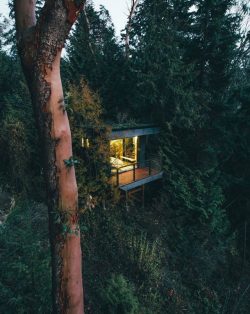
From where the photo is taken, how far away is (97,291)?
7.06 meters

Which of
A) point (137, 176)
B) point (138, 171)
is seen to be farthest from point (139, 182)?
point (138, 171)

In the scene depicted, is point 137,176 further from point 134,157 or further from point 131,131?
point 131,131

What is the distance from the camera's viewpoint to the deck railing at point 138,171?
542 inches

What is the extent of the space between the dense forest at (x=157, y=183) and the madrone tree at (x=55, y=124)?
2001 millimetres

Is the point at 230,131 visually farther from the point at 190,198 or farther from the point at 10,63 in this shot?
the point at 10,63

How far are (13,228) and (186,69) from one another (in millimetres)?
13038

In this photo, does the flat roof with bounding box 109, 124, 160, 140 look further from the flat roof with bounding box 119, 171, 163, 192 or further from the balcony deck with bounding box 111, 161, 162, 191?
the flat roof with bounding box 119, 171, 163, 192

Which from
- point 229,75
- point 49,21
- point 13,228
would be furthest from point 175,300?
point 229,75

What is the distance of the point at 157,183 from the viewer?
16672 millimetres

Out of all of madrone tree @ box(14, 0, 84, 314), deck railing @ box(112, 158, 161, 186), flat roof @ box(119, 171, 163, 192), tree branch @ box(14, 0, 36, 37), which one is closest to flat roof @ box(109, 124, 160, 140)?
deck railing @ box(112, 158, 161, 186)

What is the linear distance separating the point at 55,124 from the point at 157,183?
542 inches

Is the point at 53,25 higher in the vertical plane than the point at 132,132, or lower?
higher

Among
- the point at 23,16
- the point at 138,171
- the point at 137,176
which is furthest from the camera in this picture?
the point at 138,171

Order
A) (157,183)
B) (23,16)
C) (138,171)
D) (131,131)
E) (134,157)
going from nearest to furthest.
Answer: (23,16), (131,131), (138,171), (134,157), (157,183)
